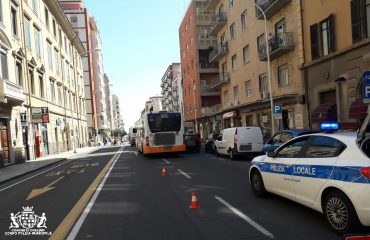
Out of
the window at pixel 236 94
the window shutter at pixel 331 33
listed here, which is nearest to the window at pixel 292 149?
the window shutter at pixel 331 33

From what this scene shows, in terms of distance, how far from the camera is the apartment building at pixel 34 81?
85.7 feet

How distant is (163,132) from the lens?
2364 cm

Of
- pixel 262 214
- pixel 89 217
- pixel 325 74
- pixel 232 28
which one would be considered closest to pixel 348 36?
pixel 325 74

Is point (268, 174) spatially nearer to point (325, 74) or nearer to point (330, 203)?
point (330, 203)

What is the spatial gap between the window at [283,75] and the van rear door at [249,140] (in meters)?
9.18

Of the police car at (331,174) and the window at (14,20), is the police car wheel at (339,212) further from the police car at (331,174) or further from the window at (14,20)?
the window at (14,20)

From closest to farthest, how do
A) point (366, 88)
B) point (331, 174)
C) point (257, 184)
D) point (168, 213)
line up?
point (331, 174) → point (168, 213) → point (257, 184) → point (366, 88)

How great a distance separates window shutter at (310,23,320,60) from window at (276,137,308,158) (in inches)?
668

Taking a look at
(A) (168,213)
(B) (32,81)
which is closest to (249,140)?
(A) (168,213)

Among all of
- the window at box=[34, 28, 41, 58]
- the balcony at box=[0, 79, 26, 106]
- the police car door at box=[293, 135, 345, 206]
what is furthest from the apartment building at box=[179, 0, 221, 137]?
the police car door at box=[293, 135, 345, 206]

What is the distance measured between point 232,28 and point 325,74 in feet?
67.2

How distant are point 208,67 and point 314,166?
52.7m

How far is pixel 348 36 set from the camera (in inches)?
779

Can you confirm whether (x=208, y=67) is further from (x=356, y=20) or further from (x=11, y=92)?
(x=356, y=20)
